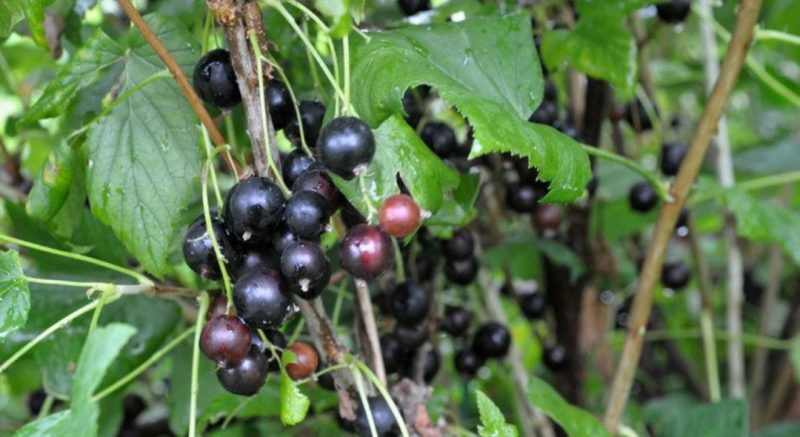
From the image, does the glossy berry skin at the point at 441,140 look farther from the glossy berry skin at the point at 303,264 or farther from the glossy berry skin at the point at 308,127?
the glossy berry skin at the point at 303,264

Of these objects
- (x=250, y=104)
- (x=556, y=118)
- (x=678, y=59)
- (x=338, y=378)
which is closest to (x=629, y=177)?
(x=556, y=118)

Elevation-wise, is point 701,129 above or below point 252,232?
below

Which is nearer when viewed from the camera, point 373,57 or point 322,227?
point 322,227

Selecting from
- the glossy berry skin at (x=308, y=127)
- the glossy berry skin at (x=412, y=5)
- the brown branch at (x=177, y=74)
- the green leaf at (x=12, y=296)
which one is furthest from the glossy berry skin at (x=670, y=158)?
the green leaf at (x=12, y=296)

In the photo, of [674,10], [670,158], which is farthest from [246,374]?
[670,158]

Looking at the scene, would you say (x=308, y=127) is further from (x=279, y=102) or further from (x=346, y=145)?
(x=346, y=145)

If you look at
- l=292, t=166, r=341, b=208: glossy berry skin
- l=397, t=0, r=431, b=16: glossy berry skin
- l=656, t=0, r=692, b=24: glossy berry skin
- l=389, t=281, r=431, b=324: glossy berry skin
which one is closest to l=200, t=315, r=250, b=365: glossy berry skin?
l=292, t=166, r=341, b=208: glossy berry skin

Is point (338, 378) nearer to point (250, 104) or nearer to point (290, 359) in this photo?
point (290, 359)
